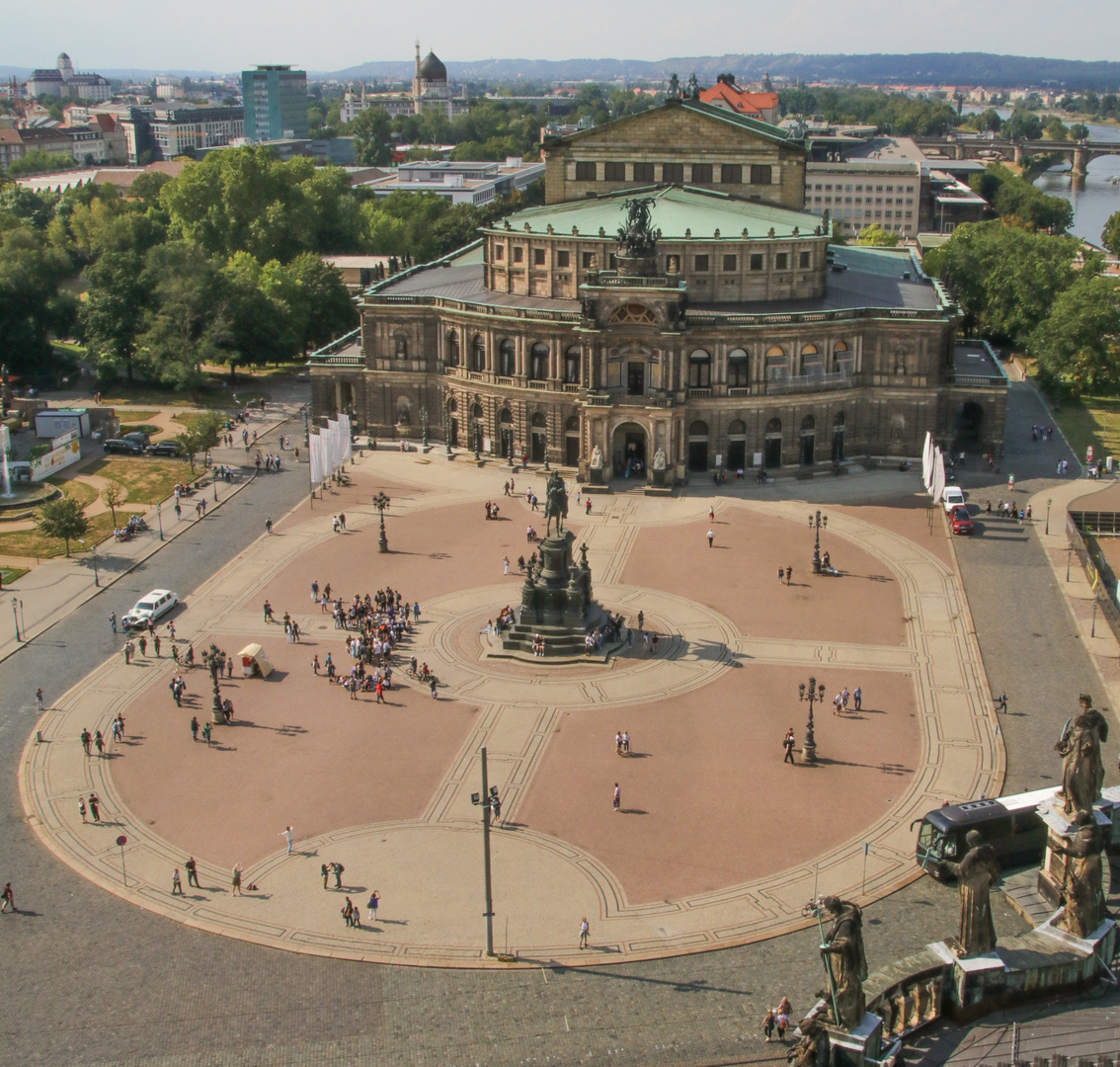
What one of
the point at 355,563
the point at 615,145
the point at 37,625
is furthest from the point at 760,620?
the point at 615,145

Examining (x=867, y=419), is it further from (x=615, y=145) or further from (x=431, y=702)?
(x=431, y=702)

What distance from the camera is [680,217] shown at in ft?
360

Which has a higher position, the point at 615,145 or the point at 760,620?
the point at 615,145

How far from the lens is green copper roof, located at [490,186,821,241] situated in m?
108

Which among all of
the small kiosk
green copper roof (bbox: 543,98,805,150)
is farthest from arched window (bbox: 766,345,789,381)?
the small kiosk

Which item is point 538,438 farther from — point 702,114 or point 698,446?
point 702,114

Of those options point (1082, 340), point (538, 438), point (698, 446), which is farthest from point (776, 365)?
point (1082, 340)

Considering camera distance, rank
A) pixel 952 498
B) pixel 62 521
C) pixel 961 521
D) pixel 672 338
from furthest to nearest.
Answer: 1. pixel 672 338
2. pixel 952 498
3. pixel 961 521
4. pixel 62 521

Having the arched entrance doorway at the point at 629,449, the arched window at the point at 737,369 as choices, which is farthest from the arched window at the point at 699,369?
the arched entrance doorway at the point at 629,449

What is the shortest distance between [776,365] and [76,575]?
50.7 metres

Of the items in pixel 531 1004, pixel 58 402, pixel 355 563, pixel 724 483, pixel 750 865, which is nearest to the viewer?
pixel 531 1004

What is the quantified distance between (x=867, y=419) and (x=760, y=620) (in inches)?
1363

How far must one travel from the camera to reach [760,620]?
7656cm

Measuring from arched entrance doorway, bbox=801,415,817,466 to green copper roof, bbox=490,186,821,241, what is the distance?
14662 mm
